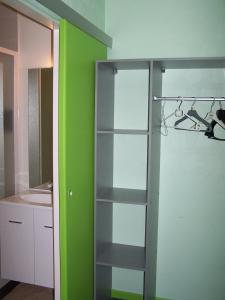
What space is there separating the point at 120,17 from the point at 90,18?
0.38 metres

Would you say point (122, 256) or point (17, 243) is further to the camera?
point (17, 243)

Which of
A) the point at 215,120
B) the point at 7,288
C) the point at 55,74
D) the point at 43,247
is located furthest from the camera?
the point at 7,288

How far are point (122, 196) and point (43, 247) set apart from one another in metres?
0.85

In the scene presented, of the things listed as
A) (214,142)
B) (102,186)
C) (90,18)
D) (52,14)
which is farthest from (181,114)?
(52,14)

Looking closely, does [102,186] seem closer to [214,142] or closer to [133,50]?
[214,142]

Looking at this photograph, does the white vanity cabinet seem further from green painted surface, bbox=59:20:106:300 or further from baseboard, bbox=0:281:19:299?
green painted surface, bbox=59:20:106:300

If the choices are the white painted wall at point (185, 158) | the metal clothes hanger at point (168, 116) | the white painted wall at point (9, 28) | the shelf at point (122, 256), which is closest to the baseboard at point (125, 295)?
the white painted wall at point (185, 158)

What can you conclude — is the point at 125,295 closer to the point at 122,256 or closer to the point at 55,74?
the point at 122,256

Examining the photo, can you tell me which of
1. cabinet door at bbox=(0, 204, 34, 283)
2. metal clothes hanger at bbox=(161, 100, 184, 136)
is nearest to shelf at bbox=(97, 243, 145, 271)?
cabinet door at bbox=(0, 204, 34, 283)

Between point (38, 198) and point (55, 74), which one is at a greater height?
point (55, 74)

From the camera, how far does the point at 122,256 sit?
2398mm

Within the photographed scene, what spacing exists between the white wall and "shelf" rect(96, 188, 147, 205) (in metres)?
0.96

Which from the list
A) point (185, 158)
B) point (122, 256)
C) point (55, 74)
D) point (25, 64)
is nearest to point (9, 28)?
point (25, 64)

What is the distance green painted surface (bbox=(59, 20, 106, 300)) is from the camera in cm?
177
